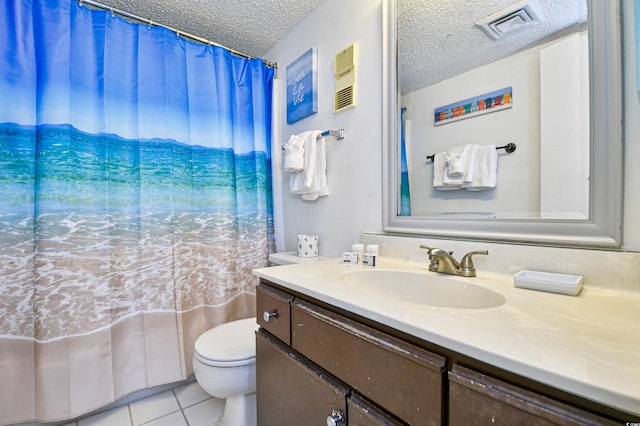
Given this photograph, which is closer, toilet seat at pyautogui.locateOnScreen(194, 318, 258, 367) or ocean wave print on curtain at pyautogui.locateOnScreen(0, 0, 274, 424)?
toilet seat at pyautogui.locateOnScreen(194, 318, 258, 367)

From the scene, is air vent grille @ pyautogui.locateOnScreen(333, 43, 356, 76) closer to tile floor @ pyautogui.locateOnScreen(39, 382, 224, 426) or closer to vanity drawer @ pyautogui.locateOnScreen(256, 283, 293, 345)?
vanity drawer @ pyautogui.locateOnScreen(256, 283, 293, 345)

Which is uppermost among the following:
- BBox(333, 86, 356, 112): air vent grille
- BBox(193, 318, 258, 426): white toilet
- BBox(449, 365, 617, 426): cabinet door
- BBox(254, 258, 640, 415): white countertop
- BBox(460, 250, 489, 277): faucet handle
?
BBox(333, 86, 356, 112): air vent grille

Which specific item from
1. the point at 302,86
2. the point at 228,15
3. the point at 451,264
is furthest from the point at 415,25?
the point at 228,15

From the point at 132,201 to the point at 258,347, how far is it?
3.41 feet

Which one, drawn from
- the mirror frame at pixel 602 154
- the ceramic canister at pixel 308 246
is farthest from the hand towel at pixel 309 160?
the mirror frame at pixel 602 154

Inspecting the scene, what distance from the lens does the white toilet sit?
1.12 meters

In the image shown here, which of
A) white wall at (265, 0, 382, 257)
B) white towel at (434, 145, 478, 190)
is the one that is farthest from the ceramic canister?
white towel at (434, 145, 478, 190)

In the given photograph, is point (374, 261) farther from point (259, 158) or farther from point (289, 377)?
point (259, 158)

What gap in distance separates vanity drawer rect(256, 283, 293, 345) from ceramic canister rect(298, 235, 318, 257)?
54cm

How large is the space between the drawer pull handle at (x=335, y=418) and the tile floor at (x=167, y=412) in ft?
3.29

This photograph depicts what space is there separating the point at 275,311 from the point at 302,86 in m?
1.31

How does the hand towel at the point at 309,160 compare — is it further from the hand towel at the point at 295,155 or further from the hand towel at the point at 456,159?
the hand towel at the point at 456,159

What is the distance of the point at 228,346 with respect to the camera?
4.03ft

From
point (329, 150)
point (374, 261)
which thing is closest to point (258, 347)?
point (374, 261)
